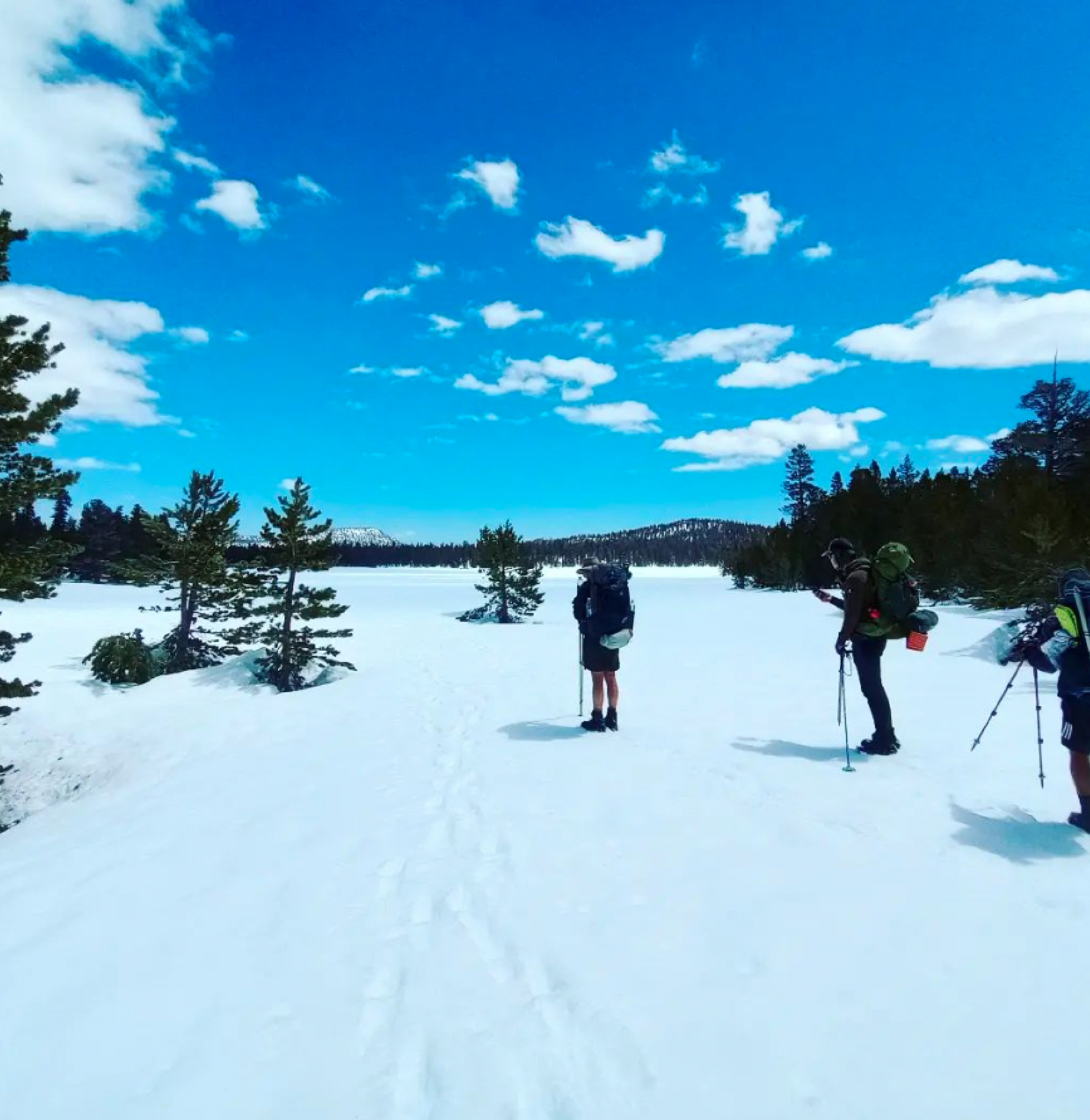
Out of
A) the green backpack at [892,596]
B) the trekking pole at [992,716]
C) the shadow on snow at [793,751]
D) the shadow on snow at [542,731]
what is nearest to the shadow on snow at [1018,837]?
the trekking pole at [992,716]

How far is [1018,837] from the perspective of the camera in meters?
4.90

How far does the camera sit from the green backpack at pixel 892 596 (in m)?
6.90

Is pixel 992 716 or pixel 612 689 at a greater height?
pixel 992 716

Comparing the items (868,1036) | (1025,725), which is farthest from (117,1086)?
(1025,725)

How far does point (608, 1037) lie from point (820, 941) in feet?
4.72

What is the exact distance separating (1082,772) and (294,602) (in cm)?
1749

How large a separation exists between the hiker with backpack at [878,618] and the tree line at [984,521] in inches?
592

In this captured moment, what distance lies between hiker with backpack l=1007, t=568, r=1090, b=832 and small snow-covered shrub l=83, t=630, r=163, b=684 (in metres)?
21.0

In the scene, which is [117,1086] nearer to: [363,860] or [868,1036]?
[363,860]

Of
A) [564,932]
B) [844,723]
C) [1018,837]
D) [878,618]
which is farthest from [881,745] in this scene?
[564,932]

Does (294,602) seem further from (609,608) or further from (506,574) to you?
(506,574)

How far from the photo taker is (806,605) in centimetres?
3322

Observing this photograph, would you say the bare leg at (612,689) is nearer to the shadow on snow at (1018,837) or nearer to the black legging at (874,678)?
the black legging at (874,678)

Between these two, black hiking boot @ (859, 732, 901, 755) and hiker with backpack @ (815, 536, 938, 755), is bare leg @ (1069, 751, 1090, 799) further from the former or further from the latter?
black hiking boot @ (859, 732, 901, 755)
